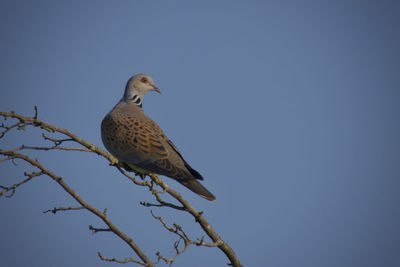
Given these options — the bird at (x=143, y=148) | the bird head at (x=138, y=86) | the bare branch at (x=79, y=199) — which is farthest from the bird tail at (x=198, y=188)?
the bird head at (x=138, y=86)

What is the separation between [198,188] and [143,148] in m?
0.97

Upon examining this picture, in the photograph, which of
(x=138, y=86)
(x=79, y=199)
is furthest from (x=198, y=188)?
(x=138, y=86)

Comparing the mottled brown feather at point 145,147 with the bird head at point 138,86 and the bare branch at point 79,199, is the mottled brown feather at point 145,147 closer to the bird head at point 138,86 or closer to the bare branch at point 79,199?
the bird head at point 138,86

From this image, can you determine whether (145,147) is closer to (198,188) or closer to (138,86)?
(198,188)

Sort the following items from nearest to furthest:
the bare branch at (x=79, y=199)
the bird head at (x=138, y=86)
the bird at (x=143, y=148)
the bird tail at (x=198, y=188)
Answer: the bare branch at (x=79, y=199) < the bird tail at (x=198, y=188) < the bird at (x=143, y=148) < the bird head at (x=138, y=86)

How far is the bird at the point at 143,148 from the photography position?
187 inches

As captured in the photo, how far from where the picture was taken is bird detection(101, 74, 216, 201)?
4746 millimetres

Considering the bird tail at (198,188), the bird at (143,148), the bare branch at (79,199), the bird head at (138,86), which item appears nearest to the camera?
the bare branch at (79,199)

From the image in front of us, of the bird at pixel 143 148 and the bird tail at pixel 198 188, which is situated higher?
the bird at pixel 143 148

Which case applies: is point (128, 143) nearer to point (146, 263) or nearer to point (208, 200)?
point (208, 200)

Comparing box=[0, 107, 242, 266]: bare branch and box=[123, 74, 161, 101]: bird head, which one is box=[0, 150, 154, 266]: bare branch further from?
box=[123, 74, 161, 101]: bird head

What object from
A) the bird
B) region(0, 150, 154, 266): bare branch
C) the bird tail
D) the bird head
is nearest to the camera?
region(0, 150, 154, 266): bare branch

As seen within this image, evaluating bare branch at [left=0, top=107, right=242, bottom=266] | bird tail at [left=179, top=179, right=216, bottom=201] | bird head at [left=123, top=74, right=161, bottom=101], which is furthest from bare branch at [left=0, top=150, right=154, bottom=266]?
bird head at [left=123, top=74, right=161, bottom=101]

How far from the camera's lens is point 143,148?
16.7ft
